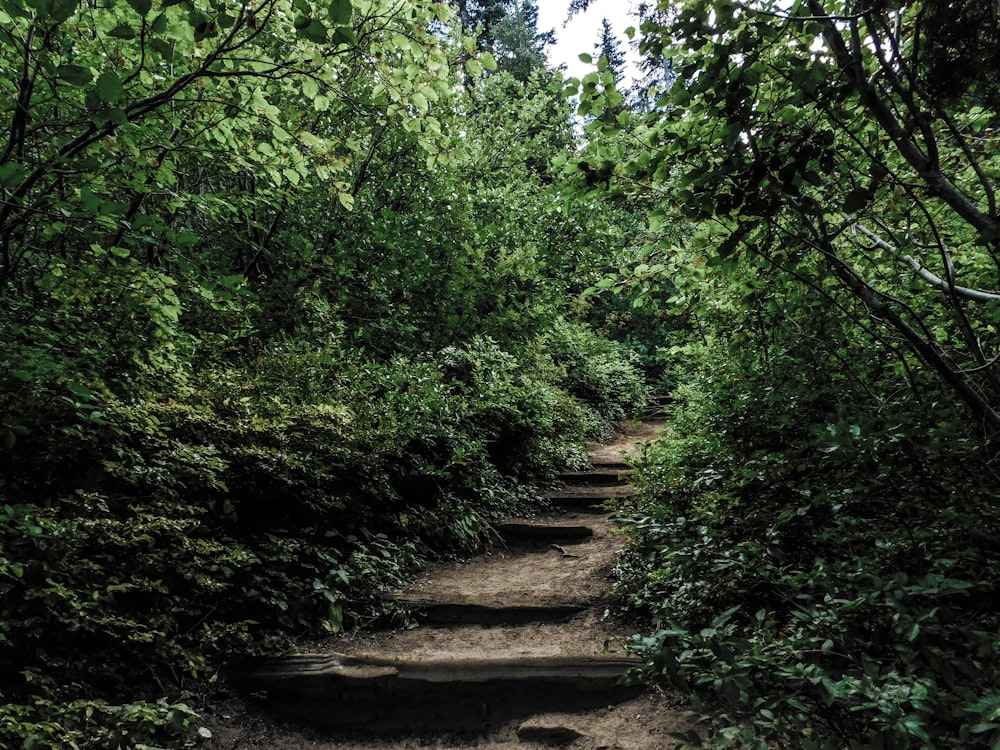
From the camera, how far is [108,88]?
83.4 inches

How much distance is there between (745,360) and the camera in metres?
5.09

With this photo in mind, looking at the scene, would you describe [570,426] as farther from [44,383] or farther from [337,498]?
[44,383]

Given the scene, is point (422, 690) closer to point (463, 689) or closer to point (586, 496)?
point (463, 689)

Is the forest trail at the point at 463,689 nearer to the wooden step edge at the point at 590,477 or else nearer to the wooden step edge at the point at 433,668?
the wooden step edge at the point at 433,668

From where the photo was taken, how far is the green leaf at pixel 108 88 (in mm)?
2090

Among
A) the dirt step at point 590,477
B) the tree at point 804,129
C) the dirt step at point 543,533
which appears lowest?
the dirt step at point 543,533

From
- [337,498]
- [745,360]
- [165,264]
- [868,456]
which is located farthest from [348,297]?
[868,456]

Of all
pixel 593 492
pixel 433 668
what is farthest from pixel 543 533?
pixel 433 668

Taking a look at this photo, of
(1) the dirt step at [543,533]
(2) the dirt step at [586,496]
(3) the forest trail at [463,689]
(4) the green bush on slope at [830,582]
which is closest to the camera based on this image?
(4) the green bush on slope at [830,582]

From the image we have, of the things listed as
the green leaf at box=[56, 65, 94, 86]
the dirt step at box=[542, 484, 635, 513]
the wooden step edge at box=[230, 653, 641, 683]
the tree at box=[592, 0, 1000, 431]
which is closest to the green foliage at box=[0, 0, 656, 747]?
the green leaf at box=[56, 65, 94, 86]

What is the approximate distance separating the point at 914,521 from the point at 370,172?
23.2 feet

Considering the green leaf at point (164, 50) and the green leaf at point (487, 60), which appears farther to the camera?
the green leaf at point (487, 60)

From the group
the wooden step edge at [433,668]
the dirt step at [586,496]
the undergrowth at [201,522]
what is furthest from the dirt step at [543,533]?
the wooden step edge at [433,668]

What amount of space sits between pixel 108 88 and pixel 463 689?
12.1 ft
